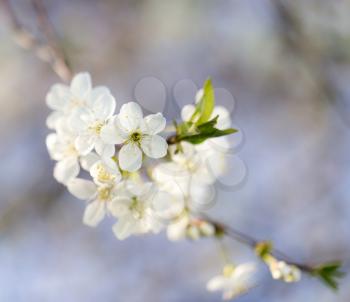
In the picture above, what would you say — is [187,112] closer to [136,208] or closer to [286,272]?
[136,208]

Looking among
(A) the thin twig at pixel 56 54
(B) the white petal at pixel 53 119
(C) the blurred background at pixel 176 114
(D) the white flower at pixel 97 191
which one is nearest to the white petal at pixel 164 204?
(D) the white flower at pixel 97 191

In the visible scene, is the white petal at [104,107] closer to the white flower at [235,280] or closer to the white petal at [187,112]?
the white petal at [187,112]

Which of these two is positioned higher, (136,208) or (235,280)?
(136,208)

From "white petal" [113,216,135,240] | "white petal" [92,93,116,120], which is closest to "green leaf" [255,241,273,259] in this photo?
"white petal" [113,216,135,240]

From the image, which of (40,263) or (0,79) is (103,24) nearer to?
(0,79)

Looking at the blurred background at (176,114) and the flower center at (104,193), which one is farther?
the blurred background at (176,114)

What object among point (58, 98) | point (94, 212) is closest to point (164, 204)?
point (94, 212)
